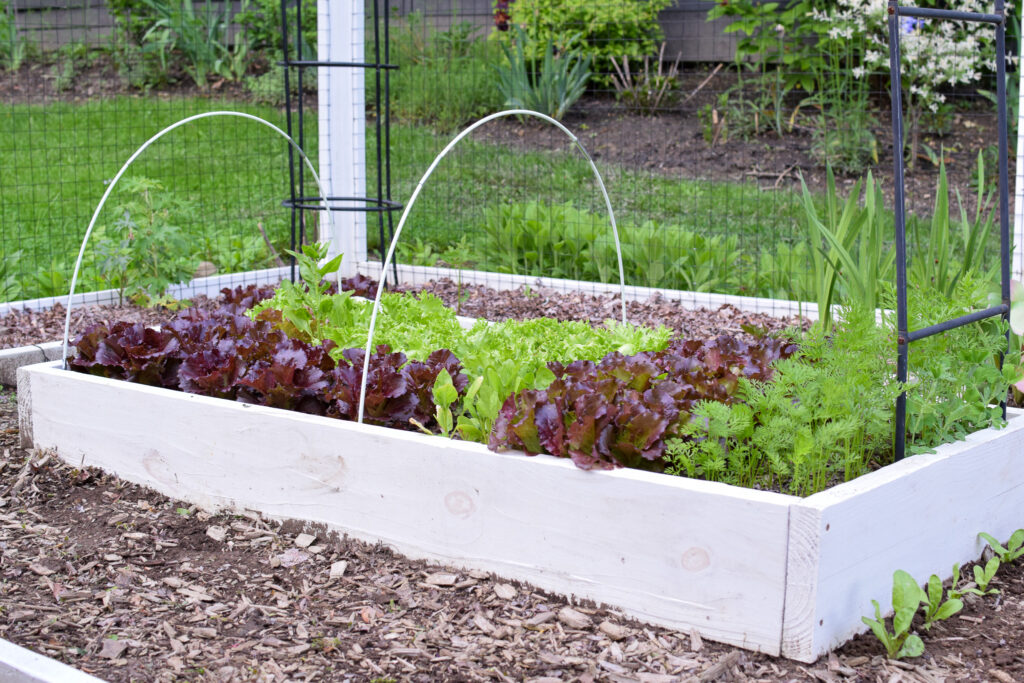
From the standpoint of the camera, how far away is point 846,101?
888 centimetres

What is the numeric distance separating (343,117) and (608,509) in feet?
13.2

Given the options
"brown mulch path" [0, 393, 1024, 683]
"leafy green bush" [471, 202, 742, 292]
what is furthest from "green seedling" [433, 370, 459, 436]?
"leafy green bush" [471, 202, 742, 292]

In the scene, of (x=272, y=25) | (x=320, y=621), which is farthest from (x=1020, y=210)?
(x=272, y=25)

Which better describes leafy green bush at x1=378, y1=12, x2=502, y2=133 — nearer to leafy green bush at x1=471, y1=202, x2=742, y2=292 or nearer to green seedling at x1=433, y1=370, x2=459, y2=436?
leafy green bush at x1=471, y1=202, x2=742, y2=292

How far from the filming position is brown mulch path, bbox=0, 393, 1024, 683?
7.48 feet

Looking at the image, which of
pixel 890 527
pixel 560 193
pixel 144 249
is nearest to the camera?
pixel 890 527

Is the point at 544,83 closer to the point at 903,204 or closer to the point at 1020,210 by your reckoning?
the point at 1020,210

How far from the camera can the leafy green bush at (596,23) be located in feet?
29.7

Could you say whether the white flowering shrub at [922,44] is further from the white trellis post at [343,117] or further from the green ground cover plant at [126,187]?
the green ground cover plant at [126,187]

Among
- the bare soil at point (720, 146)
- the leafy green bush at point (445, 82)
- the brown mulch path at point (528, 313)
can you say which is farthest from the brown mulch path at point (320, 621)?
the leafy green bush at point (445, 82)

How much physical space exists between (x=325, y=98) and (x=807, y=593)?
4.50 metres

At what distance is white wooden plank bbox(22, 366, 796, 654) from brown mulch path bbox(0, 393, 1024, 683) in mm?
64

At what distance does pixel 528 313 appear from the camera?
5.11 m

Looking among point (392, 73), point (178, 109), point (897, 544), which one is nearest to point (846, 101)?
point (392, 73)
